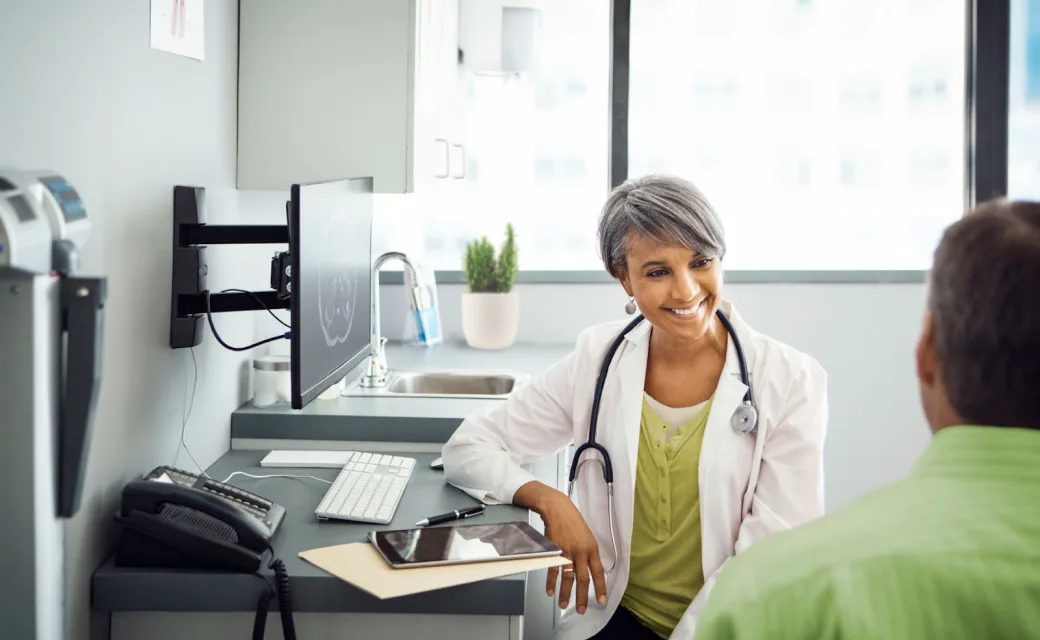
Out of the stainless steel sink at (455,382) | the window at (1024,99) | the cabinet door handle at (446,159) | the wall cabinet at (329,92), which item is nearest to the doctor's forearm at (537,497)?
the wall cabinet at (329,92)

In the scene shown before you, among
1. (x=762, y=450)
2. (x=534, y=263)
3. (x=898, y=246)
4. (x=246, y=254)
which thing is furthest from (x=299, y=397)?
(x=898, y=246)

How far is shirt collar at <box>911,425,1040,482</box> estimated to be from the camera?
0.64m

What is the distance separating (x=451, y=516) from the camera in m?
1.64

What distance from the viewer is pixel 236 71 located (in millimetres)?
2189

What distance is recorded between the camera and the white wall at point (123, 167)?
127 cm

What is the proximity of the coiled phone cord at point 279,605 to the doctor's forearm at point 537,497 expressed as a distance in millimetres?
470

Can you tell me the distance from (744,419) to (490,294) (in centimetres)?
167

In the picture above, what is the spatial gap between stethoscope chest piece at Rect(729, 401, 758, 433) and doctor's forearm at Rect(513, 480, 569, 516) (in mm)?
315

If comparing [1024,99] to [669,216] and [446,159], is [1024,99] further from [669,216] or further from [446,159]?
[669,216]

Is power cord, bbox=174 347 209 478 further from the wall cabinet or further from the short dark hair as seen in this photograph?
the short dark hair

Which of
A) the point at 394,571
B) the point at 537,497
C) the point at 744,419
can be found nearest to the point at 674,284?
the point at 744,419

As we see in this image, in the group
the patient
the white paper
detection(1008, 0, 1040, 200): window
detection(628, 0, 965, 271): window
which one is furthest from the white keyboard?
detection(1008, 0, 1040, 200): window

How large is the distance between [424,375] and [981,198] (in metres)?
2.19

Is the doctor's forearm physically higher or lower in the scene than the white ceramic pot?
lower
